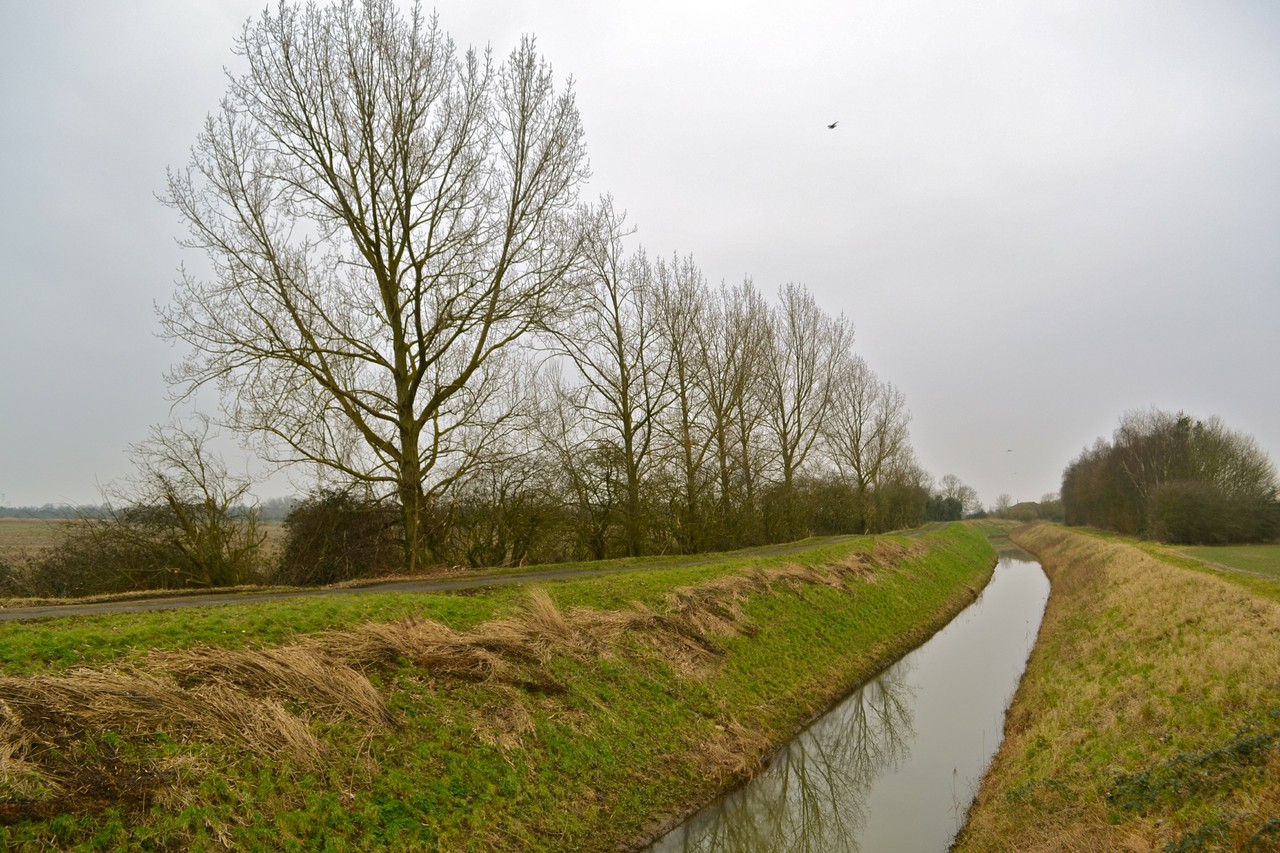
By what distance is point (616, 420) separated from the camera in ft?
90.7

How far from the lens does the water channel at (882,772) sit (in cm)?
916

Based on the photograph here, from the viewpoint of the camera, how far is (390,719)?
7.68 m

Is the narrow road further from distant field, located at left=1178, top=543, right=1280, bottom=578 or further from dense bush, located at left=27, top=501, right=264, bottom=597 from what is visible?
distant field, located at left=1178, top=543, right=1280, bottom=578

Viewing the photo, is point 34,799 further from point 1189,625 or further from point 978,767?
point 1189,625

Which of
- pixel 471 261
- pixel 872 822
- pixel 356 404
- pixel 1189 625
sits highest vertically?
pixel 471 261

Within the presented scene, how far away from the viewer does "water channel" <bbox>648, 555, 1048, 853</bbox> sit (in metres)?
9.16

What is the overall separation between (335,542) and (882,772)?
14.2m

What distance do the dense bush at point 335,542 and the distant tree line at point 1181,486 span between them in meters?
42.7

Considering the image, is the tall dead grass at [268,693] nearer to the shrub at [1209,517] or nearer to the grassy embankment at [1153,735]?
the grassy embankment at [1153,735]

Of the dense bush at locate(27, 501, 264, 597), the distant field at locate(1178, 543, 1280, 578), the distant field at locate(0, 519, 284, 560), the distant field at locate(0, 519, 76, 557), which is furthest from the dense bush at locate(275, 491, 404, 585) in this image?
the distant field at locate(1178, 543, 1280, 578)

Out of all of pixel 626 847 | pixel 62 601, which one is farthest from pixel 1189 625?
pixel 62 601

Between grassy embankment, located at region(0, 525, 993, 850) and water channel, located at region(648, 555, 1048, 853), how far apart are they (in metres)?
0.49

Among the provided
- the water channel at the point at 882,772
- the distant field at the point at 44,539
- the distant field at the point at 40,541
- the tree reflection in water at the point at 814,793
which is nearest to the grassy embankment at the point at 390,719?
the tree reflection in water at the point at 814,793

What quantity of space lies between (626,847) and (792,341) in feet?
118
